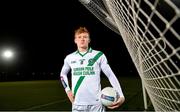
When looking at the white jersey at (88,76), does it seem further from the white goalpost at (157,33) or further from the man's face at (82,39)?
the white goalpost at (157,33)

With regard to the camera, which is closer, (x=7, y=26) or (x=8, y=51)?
(x=8, y=51)

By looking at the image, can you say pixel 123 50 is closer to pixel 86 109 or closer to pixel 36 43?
pixel 36 43

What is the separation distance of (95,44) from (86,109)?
7047 centimetres

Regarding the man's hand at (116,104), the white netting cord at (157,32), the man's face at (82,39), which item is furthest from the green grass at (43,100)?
the white netting cord at (157,32)

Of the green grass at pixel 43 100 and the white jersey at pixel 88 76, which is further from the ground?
the white jersey at pixel 88 76

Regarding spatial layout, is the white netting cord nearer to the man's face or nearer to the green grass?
the man's face

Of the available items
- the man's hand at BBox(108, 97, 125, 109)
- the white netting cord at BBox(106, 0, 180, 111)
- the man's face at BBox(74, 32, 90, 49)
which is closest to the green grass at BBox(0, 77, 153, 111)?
the man's hand at BBox(108, 97, 125, 109)

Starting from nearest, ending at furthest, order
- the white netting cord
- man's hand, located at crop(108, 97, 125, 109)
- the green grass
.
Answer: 1. the white netting cord
2. man's hand, located at crop(108, 97, 125, 109)
3. the green grass

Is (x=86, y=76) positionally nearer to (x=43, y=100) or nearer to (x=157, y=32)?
(x=157, y=32)

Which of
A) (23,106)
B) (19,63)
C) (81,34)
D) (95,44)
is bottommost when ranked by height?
(23,106)

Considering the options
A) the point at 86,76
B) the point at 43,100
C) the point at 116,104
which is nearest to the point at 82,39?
the point at 86,76

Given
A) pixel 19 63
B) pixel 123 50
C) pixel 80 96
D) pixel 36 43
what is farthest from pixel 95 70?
pixel 123 50

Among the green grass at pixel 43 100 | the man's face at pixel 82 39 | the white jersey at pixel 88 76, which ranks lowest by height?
the green grass at pixel 43 100

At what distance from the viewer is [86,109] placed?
3594 millimetres
